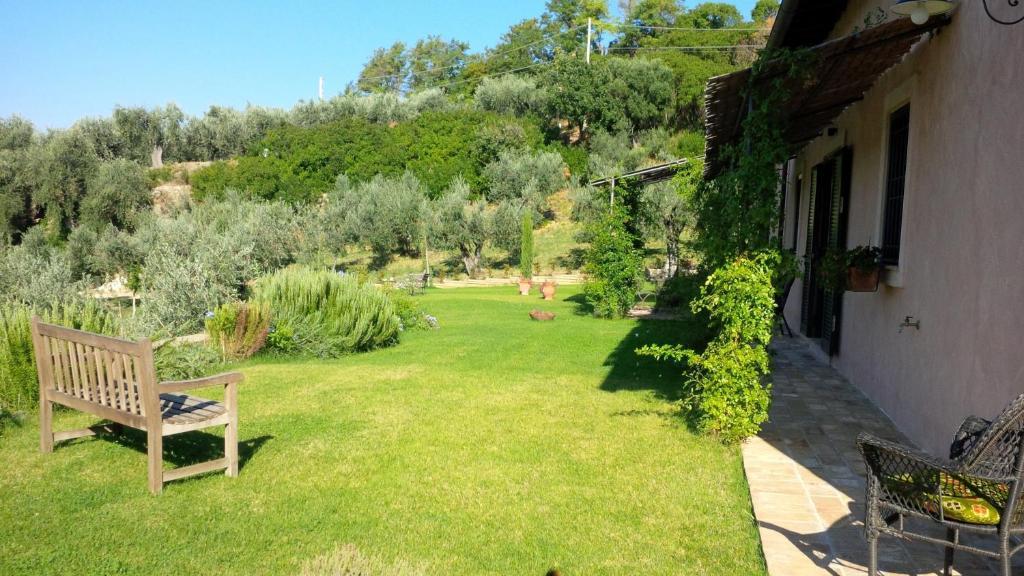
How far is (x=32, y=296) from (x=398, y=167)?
89.7 ft

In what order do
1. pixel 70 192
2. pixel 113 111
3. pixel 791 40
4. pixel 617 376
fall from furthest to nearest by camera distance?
pixel 113 111
pixel 70 192
pixel 791 40
pixel 617 376

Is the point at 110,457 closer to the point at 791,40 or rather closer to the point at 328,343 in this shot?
the point at 328,343

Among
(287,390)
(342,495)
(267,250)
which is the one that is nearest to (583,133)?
(267,250)

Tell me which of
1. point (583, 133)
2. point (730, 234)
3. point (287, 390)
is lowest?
point (287, 390)

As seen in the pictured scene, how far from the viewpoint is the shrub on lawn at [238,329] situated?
8922mm

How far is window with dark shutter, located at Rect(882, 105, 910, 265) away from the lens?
5.88m

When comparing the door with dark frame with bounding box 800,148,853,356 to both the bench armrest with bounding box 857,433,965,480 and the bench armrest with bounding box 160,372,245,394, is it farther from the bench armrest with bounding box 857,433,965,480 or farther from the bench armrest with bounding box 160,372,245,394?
the bench armrest with bounding box 160,372,245,394

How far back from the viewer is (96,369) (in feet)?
15.4

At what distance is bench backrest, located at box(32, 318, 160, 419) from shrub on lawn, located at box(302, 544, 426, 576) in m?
1.54

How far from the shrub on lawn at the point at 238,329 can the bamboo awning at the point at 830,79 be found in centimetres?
601

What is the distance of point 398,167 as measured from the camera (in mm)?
38500

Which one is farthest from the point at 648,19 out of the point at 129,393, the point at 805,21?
the point at 129,393

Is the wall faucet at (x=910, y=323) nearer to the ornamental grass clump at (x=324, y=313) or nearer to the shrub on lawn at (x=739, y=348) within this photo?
the shrub on lawn at (x=739, y=348)

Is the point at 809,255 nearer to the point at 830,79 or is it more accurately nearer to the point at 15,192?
the point at 830,79
